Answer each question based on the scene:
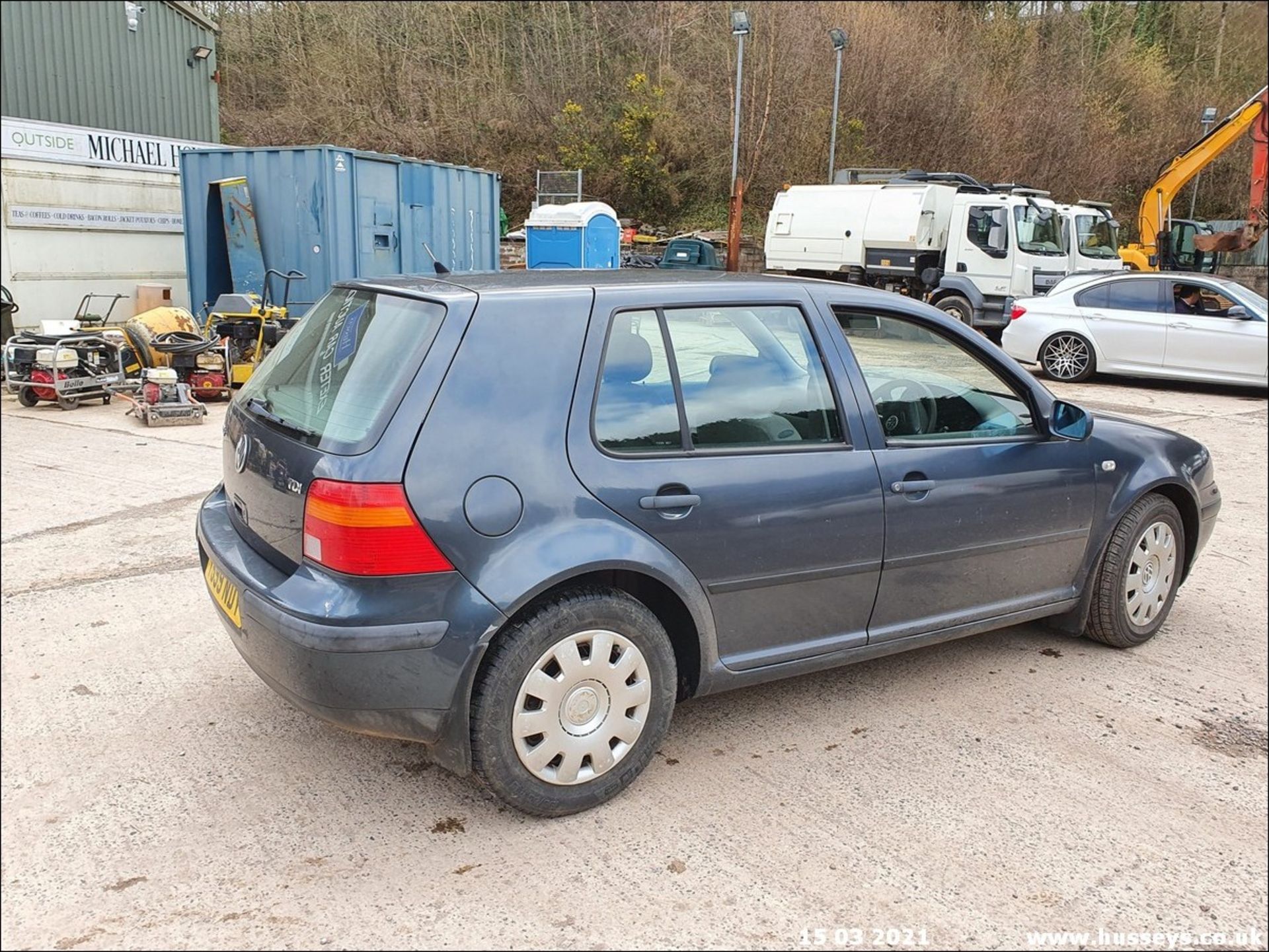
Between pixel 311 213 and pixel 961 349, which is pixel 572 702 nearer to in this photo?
pixel 961 349

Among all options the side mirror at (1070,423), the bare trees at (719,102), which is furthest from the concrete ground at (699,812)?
the bare trees at (719,102)

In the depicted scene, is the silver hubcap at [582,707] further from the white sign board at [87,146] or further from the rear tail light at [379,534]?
the white sign board at [87,146]

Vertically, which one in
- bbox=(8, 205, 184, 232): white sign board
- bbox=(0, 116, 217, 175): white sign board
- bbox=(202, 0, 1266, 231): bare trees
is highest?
bbox=(202, 0, 1266, 231): bare trees

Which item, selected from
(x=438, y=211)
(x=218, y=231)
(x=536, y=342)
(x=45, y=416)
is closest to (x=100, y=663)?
(x=536, y=342)

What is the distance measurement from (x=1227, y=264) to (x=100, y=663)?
97.7ft

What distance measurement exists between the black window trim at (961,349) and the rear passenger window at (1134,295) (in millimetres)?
10321

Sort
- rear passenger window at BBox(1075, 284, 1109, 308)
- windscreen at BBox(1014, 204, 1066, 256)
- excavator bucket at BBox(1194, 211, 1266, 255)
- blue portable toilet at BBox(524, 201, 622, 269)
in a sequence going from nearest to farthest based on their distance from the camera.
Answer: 1. rear passenger window at BBox(1075, 284, 1109, 308)
2. windscreen at BBox(1014, 204, 1066, 256)
3. blue portable toilet at BBox(524, 201, 622, 269)
4. excavator bucket at BBox(1194, 211, 1266, 255)

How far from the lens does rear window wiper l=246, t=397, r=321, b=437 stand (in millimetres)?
2924

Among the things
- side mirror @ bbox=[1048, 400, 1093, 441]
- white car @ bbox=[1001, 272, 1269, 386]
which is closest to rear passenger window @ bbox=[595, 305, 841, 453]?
side mirror @ bbox=[1048, 400, 1093, 441]

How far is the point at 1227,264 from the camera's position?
2678cm

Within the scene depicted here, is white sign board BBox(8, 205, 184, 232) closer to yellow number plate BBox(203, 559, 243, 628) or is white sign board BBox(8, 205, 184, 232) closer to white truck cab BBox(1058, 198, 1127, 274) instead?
yellow number plate BBox(203, 559, 243, 628)

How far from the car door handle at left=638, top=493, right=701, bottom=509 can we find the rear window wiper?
0.96 m

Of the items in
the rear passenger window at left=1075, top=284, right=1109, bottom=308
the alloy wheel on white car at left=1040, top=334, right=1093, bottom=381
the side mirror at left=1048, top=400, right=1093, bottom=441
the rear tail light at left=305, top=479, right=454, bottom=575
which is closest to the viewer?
the rear tail light at left=305, top=479, right=454, bottom=575

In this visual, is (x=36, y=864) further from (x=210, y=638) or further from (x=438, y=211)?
(x=438, y=211)
